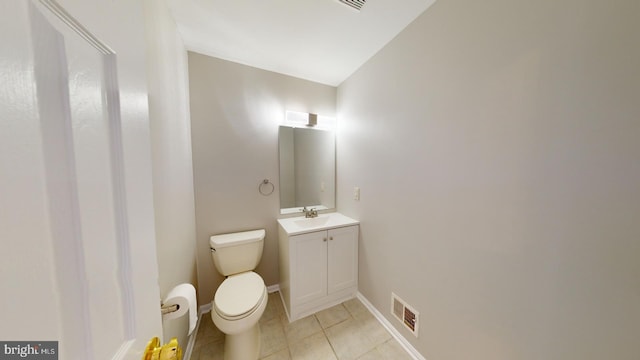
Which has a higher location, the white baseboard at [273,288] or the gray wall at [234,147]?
the gray wall at [234,147]

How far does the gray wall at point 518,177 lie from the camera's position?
0.64 m

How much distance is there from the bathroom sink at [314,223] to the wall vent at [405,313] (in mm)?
704

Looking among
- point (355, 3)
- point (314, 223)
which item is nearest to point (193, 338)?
point (314, 223)

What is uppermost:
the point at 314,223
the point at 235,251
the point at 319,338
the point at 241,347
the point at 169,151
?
the point at 169,151

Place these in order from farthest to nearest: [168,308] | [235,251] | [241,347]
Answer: [235,251]
[241,347]
[168,308]

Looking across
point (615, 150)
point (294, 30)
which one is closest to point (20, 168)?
point (615, 150)

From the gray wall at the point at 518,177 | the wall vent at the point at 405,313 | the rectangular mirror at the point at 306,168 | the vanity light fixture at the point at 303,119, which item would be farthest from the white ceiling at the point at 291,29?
the wall vent at the point at 405,313

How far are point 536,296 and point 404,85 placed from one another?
4.43 feet

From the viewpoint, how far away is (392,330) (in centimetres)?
149

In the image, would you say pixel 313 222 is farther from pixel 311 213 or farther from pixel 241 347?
pixel 241 347

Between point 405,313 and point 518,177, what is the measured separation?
1176 millimetres

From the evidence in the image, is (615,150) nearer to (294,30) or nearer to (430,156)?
(430,156)

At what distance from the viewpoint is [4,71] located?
0.70 ft

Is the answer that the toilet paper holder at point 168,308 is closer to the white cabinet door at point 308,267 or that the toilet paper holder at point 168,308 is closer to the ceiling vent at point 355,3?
the white cabinet door at point 308,267
